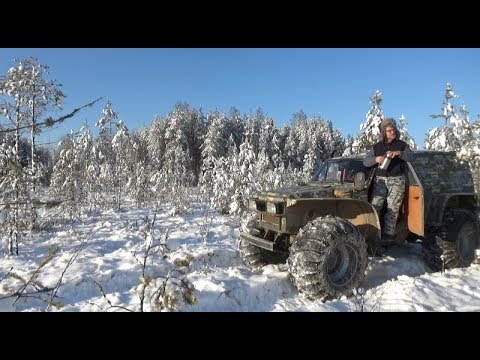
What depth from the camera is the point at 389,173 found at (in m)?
6.25

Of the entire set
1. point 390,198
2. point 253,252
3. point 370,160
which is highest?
point 370,160

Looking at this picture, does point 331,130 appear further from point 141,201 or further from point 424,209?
point 424,209

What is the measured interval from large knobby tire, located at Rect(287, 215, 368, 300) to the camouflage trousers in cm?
96

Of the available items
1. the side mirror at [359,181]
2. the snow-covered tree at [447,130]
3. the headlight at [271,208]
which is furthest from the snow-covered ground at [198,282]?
the snow-covered tree at [447,130]

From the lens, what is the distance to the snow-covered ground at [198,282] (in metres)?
4.25

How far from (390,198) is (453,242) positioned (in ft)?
4.93

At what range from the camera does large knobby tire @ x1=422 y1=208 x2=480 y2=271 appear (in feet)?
21.1

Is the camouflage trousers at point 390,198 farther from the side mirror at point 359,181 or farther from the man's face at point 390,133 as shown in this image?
the man's face at point 390,133

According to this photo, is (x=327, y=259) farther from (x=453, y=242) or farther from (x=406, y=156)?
(x=453, y=242)

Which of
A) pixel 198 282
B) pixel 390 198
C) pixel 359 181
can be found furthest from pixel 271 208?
pixel 390 198

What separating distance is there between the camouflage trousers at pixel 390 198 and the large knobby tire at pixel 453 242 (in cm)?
105

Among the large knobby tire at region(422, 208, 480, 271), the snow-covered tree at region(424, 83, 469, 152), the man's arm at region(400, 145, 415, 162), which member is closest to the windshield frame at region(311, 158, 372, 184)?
the man's arm at region(400, 145, 415, 162)
